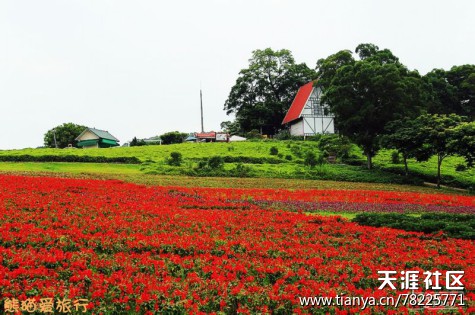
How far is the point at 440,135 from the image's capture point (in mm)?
34156

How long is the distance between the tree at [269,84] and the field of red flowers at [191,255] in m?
59.8

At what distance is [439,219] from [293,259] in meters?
8.68

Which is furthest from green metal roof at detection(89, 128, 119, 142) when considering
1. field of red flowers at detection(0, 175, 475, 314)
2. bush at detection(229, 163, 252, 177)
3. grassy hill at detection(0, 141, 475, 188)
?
field of red flowers at detection(0, 175, 475, 314)

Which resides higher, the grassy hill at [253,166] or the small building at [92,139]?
the small building at [92,139]

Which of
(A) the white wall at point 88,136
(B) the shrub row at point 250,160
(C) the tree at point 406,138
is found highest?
(A) the white wall at point 88,136

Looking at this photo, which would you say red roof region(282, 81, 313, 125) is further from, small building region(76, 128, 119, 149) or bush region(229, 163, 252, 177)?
bush region(229, 163, 252, 177)

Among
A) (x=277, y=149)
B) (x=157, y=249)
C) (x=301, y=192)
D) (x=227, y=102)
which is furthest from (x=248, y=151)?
(x=157, y=249)

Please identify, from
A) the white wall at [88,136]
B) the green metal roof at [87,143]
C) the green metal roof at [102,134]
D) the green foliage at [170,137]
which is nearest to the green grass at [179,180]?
the green foliage at [170,137]

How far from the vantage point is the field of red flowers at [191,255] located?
8031 mm

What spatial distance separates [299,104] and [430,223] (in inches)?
2125

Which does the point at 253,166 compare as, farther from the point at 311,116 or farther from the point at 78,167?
the point at 311,116

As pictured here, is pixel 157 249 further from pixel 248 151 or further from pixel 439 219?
pixel 248 151

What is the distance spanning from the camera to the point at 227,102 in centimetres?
8144

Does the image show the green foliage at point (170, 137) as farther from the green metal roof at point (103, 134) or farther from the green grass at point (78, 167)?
the green grass at point (78, 167)
